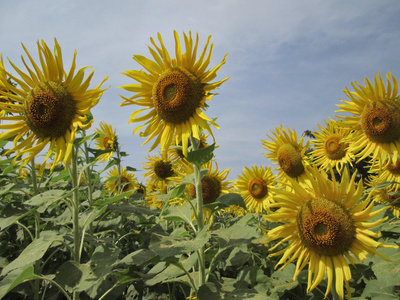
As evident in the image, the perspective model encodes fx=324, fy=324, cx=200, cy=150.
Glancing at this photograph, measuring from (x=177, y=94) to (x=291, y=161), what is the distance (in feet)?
11.0

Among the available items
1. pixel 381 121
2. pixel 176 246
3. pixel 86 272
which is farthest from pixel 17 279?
pixel 381 121

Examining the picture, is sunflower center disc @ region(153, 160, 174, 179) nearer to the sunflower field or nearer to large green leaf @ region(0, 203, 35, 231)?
the sunflower field

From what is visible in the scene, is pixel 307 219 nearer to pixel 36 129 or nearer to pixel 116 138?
pixel 36 129

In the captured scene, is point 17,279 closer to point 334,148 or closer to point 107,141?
point 107,141

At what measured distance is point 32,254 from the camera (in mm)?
2463

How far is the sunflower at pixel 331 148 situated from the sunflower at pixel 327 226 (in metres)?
3.84

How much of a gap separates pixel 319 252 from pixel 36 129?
Result: 266 centimetres

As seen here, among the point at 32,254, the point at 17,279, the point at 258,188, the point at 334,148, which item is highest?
the point at 334,148

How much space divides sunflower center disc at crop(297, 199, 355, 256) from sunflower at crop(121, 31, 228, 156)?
1.11 meters

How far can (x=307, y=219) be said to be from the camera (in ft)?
7.89

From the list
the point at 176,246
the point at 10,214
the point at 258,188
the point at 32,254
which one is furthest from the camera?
the point at 258,188

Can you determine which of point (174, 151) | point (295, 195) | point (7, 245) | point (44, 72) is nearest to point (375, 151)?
point (295, 195)

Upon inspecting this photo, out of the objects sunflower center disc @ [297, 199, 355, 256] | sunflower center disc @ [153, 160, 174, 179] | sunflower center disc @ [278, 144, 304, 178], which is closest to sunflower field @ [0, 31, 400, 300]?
sunflower center disc @ [297, 199, 355, 256]

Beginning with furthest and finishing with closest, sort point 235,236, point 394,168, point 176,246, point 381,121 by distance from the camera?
point 394,168 → point 381,121 → point 235,236 → point 176,246
